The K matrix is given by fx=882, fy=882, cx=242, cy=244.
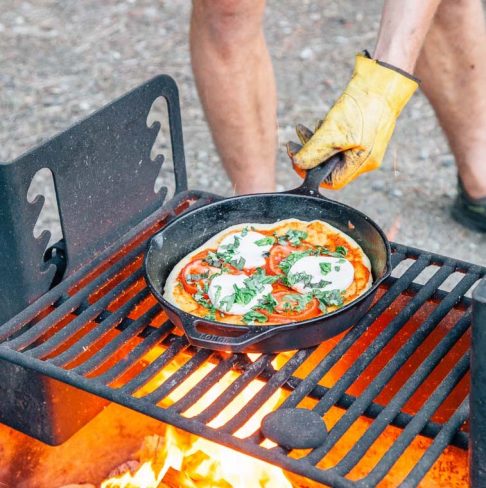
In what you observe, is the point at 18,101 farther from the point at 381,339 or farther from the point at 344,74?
the point at 381,339

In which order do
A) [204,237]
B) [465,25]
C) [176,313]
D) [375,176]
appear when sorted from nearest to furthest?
[176,313] → [204,237] → [465,25] → [375,176]

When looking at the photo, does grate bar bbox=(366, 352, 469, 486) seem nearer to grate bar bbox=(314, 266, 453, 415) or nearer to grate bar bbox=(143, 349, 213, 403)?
grate bar bbox=(314, 266, 453, 415)

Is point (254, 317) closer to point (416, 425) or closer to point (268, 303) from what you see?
point (268, 303)

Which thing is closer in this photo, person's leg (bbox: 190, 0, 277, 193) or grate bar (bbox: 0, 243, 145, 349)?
grate bar (bbox: 0, 243, 145, 349)

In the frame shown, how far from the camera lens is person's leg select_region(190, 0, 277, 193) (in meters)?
2.75

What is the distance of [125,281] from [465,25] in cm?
174

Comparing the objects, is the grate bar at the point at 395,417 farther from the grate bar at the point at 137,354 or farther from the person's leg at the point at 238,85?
the person's leg at the point at 238,85

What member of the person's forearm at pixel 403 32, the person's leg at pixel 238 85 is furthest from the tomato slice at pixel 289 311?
the person's leg at pixel 238 85

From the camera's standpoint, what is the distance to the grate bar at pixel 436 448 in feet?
4.61

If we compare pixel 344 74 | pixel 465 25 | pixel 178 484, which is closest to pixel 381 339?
pixel 178 484

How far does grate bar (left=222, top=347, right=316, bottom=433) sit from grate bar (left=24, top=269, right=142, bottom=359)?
42cm

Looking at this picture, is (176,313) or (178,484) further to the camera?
(178,484)

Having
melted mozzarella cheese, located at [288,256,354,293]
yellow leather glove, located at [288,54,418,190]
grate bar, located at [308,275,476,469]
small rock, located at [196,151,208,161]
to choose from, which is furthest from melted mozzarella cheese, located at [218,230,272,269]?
small rock, located at [196,151,208,161]

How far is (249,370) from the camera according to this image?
1.70 metres
